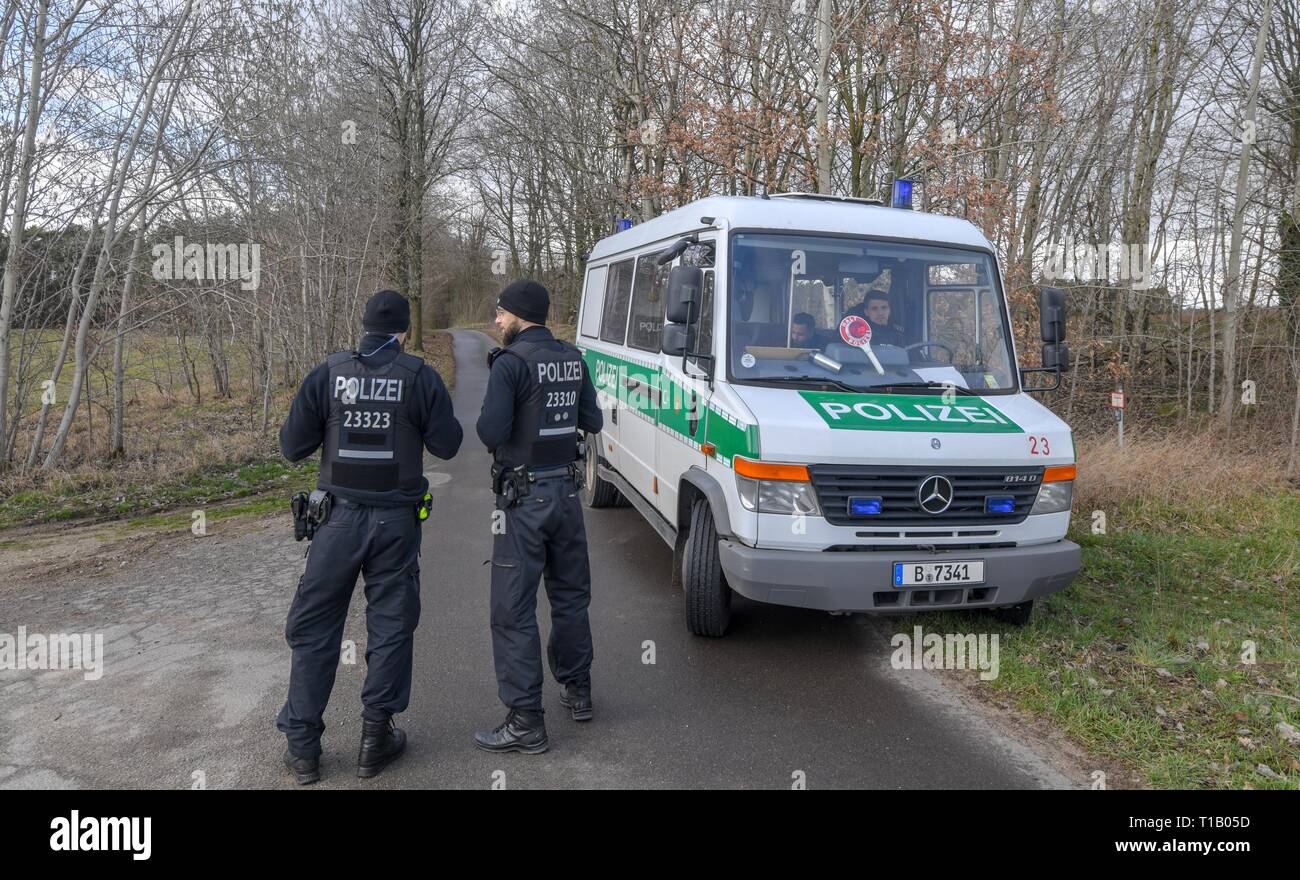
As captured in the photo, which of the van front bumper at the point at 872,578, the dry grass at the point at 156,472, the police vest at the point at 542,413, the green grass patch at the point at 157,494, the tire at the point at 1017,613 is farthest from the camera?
the dry grass at the point at 156,472

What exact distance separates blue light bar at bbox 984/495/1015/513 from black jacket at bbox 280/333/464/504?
2.84m

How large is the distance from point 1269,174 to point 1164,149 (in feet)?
8.54

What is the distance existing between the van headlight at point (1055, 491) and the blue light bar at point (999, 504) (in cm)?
17

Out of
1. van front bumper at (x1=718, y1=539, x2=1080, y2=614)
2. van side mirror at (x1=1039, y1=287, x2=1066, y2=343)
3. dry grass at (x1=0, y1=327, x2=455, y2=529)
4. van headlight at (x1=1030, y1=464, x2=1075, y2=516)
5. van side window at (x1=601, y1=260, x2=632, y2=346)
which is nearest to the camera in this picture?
van front bumper at (x1=718, y1=539, x2=1080, y2=614)

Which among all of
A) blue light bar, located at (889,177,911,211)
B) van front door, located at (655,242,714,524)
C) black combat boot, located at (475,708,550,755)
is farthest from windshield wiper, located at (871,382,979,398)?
black combat boot, located at (475,708,550,755)

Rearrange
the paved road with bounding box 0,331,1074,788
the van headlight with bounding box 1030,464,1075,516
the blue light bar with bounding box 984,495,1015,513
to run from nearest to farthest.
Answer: the paved road with bounding box 0,331,1074,788 → the blue light bar with bounding box 984,495,1015,513 → the van headlight with bounding box 1030,464,1075,516

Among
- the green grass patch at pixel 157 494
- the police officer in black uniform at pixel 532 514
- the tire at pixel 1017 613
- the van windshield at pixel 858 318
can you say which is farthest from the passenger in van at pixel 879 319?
the green grass patch at pixel 157 494

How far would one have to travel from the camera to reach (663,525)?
20.2ft

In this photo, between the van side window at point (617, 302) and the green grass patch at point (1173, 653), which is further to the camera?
the van side window at point (617, 302)

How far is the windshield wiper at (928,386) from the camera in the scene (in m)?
5.04

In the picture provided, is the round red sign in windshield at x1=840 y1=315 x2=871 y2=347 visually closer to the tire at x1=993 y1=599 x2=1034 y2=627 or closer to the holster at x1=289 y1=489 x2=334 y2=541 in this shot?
the tire at x1=993 y1=599 x2=1034 y2=627

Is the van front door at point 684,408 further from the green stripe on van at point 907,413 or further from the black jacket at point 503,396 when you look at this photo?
the black jacket at point 503,396

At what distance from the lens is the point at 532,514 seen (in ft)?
13.1

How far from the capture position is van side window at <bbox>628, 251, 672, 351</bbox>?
6.51 meters
